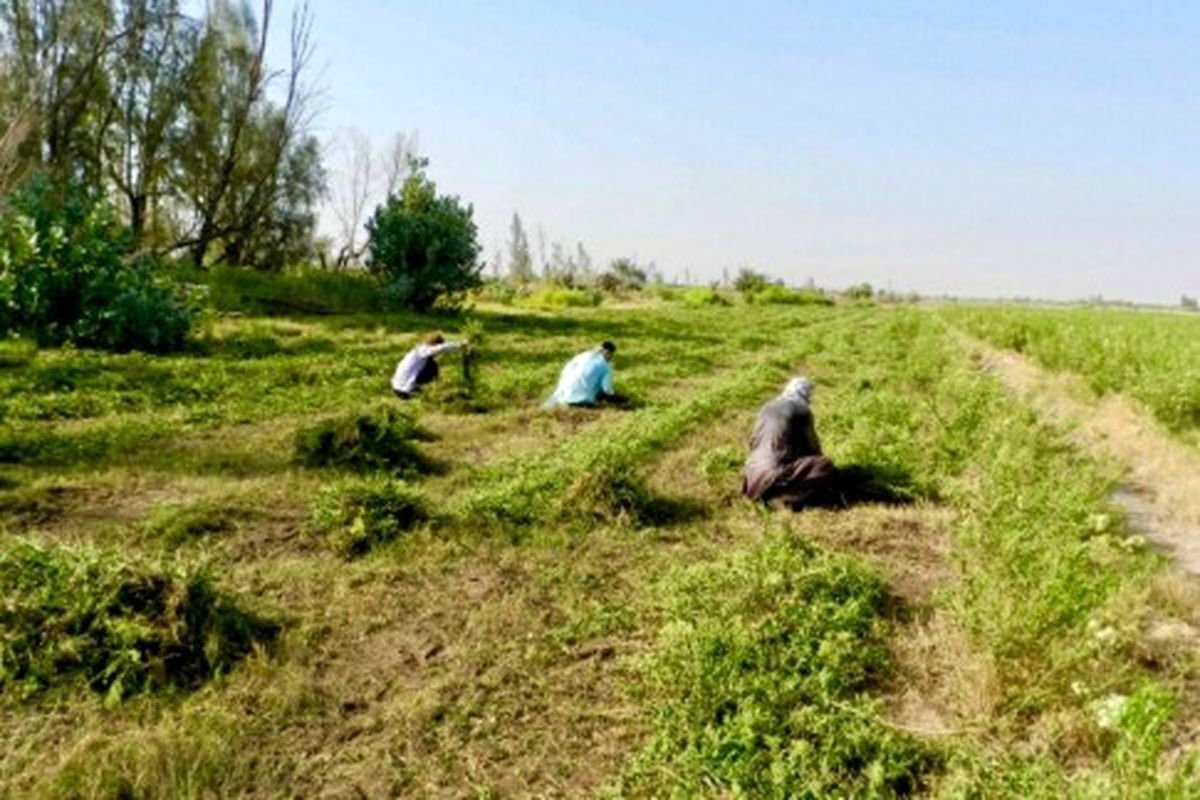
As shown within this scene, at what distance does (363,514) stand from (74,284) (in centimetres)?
1175

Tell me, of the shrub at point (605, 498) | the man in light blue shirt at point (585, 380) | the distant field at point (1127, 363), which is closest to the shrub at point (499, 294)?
the distant field at point (1127, 363)

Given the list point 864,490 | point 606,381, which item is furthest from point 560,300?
point 864,490

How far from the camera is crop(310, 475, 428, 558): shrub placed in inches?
227

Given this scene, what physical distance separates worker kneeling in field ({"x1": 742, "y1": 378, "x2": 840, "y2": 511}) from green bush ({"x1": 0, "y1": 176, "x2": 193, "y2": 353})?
11.8m

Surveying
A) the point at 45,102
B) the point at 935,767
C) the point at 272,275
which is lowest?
the point at 935,767

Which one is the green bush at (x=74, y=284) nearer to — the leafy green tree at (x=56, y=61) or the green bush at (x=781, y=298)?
the leafy green tree at (x=56, y=61)

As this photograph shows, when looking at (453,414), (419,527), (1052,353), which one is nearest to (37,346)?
(453,414)

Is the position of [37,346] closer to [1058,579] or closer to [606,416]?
[606,416]

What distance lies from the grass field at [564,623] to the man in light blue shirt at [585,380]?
7.29 feet

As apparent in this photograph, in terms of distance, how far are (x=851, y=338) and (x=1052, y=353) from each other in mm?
8934

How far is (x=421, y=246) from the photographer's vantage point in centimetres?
2539

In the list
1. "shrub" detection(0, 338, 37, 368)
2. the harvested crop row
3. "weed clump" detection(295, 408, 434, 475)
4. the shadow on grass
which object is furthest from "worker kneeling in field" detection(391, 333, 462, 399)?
the shadow on grass

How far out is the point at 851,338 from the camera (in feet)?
85.0

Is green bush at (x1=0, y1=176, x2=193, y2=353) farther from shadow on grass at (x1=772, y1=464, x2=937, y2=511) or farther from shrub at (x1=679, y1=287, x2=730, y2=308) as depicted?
shrub at (x1=679, y1=287, x2=730, y2=308)
